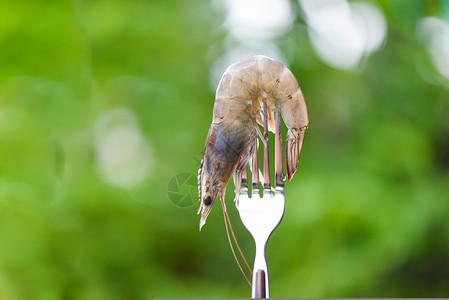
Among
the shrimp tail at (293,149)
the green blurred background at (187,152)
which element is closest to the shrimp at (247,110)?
the shrimp tail at (293,149)

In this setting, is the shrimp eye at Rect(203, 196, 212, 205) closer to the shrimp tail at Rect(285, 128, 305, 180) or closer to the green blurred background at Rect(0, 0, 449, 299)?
the shrimp tail at Rect(285, 128, 305, 180)

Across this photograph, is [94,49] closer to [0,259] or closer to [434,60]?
[0,259]

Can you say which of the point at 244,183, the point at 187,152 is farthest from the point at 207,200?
the point at 187,152

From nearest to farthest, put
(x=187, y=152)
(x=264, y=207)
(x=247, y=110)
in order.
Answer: (x=264, y=207) < (x=247, y=110) < (x=187, y=152)

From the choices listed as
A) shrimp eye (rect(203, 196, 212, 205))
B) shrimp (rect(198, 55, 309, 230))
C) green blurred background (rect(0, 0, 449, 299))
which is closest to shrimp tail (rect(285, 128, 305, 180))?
shrimp (rect(198, 55, 309, 230))

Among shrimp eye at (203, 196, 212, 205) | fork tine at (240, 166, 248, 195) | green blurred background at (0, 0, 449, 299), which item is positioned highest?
green blurred background at (0, 0, 449, 299)

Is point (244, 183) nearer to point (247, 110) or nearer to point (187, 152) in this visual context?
point (247, 110)

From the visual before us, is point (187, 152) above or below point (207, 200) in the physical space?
above

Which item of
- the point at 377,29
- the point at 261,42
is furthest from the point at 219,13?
the point at 377,29
